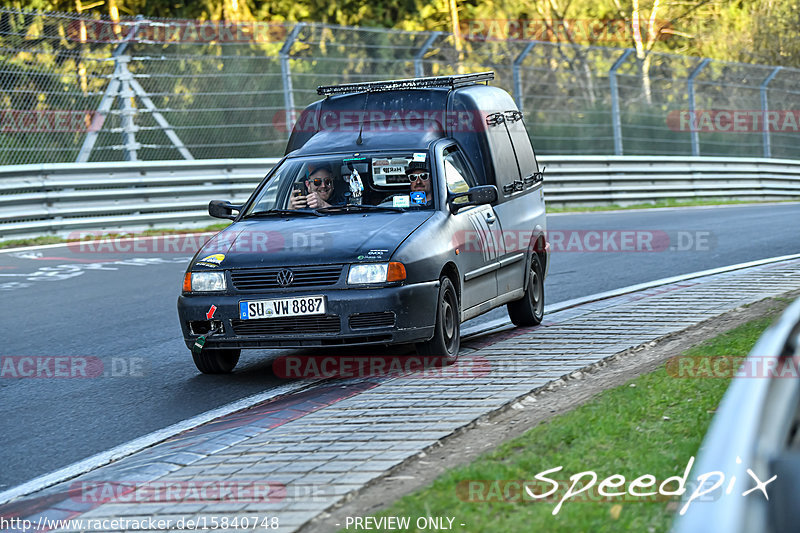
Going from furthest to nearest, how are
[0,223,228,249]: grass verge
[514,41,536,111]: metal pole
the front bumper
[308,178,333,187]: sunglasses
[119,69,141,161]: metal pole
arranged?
[514,41,536,111]: metal pole < [119,69,141,161]: metal pole < [0,223,228,249]: grass verge < [308,178,333,187]: sunglasses < the front bumper

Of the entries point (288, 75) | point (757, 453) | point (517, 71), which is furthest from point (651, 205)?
point (757, 453)

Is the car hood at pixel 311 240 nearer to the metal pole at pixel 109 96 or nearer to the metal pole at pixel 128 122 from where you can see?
the metal pole at pixel 109 96

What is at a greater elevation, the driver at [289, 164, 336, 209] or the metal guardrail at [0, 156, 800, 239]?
the driver at [289, 164, 336, 209]

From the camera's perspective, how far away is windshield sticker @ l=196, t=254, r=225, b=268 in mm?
7797

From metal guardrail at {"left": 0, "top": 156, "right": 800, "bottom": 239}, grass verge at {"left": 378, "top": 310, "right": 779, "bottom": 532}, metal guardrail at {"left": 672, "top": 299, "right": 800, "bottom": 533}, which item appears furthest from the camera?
metal guardrail at {"left": 0, "top": 156, "right": 800, "bottom": 239}

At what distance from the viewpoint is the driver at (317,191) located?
8625 millimetres

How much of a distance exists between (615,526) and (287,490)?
1.42 metres

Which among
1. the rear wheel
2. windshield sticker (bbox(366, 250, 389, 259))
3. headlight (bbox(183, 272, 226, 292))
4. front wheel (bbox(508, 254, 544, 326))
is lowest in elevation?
front wheel (bbox(508, 254, 544, 326))

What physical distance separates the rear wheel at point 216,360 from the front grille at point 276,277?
0.60 meters

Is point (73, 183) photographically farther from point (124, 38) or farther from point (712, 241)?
point (712, 241)

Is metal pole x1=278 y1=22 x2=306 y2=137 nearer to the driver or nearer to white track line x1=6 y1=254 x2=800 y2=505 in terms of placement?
white track line x1=6 y1=254 x2=800 y2=505

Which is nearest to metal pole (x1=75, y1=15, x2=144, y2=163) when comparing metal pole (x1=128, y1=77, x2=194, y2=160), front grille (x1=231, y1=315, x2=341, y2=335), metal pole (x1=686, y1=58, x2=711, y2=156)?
metal pole (x1=128, y1=77, x2=194, y2=160)

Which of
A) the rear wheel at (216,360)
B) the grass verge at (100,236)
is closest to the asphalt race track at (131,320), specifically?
the rear wheel at (216,360)

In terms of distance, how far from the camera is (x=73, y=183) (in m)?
17.8
